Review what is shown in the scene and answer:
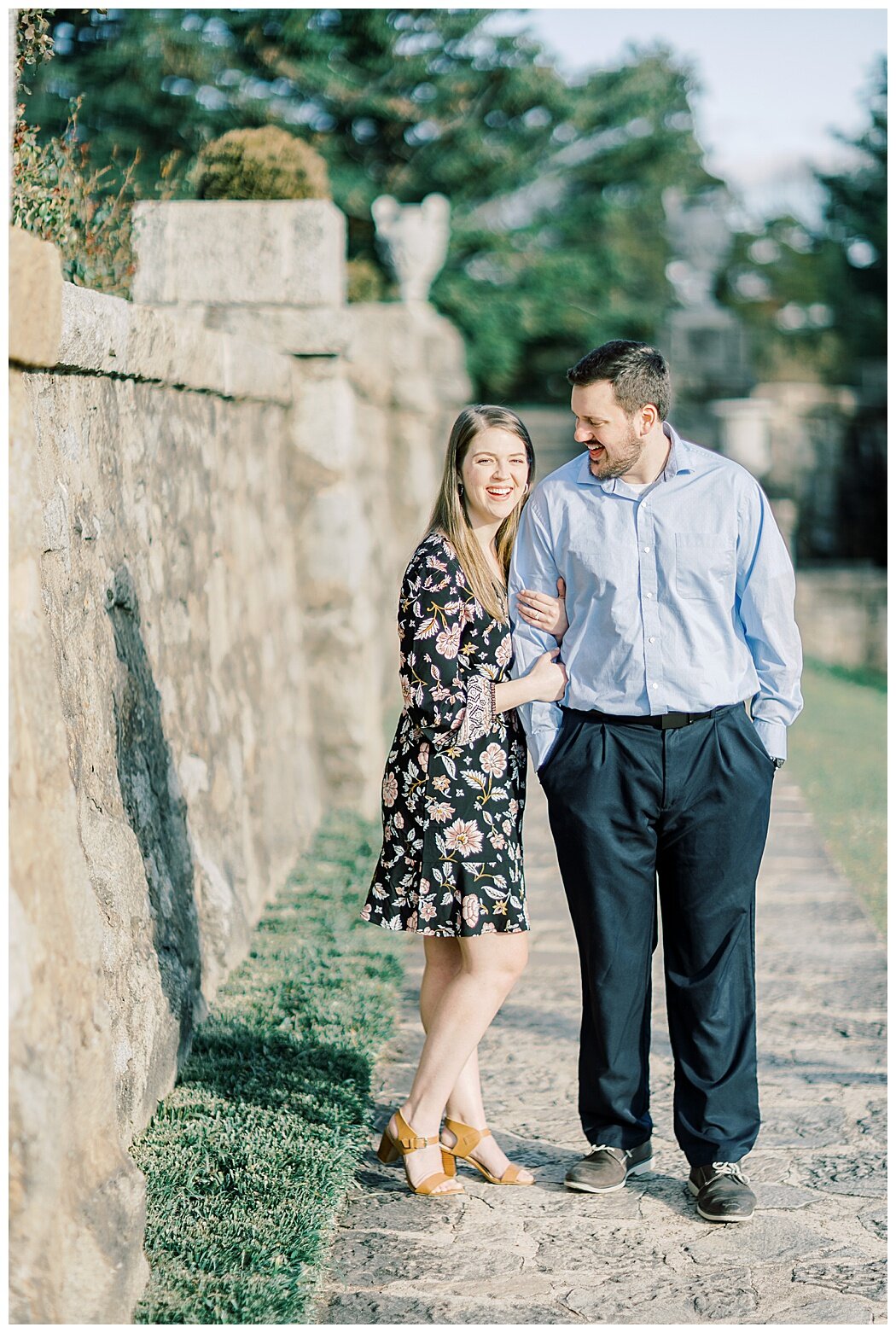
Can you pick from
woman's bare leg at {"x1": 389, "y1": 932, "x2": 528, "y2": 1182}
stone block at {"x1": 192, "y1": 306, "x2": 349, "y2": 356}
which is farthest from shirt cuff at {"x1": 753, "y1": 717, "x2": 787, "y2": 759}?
stone block at {"x1": 192, "y1": 306, "x2": 349, "y2": 356}

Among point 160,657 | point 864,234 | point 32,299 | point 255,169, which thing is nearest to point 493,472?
point 32,299

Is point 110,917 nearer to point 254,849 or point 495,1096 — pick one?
point 495,1096

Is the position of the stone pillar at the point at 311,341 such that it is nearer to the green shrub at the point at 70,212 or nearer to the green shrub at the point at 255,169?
the green shrub at the point at 70,212

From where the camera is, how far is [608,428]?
115 inches

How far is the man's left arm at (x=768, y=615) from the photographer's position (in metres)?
2.96

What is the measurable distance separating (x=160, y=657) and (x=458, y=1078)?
141cm

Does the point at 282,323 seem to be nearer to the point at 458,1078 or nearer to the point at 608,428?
the point at 608,428

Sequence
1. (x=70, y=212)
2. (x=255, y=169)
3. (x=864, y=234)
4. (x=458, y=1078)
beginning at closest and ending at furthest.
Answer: (x=458, y=1078) < (x=70, y=212) < (x=255, y=169) < (x=864, y=234)

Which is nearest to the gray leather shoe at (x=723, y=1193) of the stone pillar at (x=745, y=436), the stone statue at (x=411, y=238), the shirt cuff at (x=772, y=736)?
the shirt cuff at (x=772, y=736)

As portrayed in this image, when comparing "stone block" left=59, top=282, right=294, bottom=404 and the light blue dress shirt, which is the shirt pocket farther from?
"stone block" left=59, top=282, right=294, bottom=404

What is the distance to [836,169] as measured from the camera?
20.8m

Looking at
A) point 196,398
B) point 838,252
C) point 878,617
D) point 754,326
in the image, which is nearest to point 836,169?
point 838,252

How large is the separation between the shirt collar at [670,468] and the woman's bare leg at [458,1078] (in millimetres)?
1034

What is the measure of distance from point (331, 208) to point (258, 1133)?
4.11 metres
